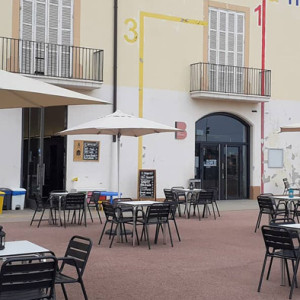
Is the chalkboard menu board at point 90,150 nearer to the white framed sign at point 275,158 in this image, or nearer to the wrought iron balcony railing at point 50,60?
the wrought iron balcony railing at point 50,60

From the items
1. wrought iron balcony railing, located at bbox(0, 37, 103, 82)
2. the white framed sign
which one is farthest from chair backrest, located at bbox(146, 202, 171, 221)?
the white framed sign

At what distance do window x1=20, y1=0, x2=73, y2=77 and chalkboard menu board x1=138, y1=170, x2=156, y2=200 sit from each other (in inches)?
164

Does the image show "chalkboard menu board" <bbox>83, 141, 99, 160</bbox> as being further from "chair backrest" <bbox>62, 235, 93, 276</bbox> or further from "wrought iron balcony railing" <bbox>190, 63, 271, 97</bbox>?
"chair backrest" <bbox>62, 235, 93, 276</bbox>

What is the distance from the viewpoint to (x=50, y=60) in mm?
16109

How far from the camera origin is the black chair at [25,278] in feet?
14.0

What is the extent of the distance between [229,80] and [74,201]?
30.9ft

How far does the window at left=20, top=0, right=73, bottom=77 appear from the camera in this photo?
15844 millimetres

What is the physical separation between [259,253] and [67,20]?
1082 cm

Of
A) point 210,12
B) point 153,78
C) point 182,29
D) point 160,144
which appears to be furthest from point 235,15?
point 160,144

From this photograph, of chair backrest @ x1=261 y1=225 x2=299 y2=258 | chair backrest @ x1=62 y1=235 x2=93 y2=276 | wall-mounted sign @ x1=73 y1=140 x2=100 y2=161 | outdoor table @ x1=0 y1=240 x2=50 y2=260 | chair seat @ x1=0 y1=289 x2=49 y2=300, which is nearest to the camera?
chair seat @ x1=0 y1=289 x2=49 y2=300

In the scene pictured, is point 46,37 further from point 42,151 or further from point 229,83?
point 229,83

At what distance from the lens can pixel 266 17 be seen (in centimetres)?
2019

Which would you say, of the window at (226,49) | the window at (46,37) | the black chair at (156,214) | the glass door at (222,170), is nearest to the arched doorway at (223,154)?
the glass door at (222,170)

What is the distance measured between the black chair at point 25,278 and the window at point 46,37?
12.0m
